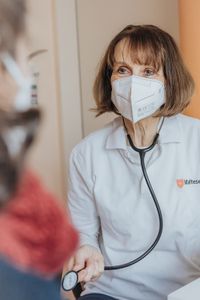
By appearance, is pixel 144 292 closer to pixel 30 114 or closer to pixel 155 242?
pixel 155 242

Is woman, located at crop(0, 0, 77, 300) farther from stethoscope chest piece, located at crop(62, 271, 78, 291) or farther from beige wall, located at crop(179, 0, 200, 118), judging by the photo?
beige wall, located at crop(179, 0, 200, 118)

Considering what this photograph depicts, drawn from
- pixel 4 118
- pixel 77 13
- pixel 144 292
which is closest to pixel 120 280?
pixel 144 292

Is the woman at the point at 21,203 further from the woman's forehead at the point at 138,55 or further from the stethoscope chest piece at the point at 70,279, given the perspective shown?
the woman's forehead at the point at 138,55

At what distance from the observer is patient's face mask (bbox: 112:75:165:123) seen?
49.9 inches

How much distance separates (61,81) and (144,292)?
960 millimetres

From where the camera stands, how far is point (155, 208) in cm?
126

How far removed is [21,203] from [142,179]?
94 cm

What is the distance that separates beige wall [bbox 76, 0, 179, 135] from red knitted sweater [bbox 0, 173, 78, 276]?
1492mm

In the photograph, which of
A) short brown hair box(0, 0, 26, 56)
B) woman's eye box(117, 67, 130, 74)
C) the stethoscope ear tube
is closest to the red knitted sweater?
short brown hair box(0, 0, 26, 56)

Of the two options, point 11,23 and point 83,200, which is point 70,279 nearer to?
point 83,200

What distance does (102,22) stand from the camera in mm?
1971

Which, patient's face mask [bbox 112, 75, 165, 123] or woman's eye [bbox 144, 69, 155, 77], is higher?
woman's eye [bbox 144, 69, 155, 77]

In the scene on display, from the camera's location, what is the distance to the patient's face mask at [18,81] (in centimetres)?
37

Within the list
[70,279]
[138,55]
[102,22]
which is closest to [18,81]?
A: [70,279]
